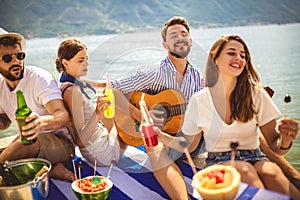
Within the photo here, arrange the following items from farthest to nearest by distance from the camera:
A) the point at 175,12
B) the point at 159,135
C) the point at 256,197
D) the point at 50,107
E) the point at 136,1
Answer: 1. the point at 136,1
2. the point at 175,12
3. the point at 50,107
4. the point at 159,135
5. the point at 256,197

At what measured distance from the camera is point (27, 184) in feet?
5.88

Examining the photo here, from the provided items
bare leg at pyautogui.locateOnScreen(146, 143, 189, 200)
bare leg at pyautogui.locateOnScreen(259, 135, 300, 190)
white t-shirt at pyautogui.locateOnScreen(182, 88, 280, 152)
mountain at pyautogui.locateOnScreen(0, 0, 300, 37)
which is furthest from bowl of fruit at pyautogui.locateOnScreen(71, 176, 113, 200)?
mountain at pyautogui.locateOnScreen(0, 0, 300, 37)

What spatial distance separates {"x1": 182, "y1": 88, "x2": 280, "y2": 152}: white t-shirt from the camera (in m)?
2.04

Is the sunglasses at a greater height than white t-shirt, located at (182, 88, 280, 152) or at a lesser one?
greater

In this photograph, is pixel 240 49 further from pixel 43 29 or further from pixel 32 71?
pixel 43 29

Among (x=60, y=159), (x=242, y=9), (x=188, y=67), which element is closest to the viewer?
(x=60, y=159)

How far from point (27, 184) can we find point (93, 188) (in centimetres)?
36

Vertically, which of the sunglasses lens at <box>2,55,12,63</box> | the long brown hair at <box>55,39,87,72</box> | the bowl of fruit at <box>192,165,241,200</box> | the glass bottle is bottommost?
the glass bottle

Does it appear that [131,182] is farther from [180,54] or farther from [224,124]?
[180,54]

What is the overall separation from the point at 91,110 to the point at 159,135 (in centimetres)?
74

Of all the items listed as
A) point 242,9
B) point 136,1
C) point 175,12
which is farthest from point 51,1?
point 242,9

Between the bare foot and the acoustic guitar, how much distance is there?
24.3 inches

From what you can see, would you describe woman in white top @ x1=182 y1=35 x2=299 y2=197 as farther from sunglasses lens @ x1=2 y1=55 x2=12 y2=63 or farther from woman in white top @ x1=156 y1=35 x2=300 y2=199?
sunglasses lens @ x1=2 y1=55 x2=12 y2=63

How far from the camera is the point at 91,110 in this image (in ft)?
8.35
